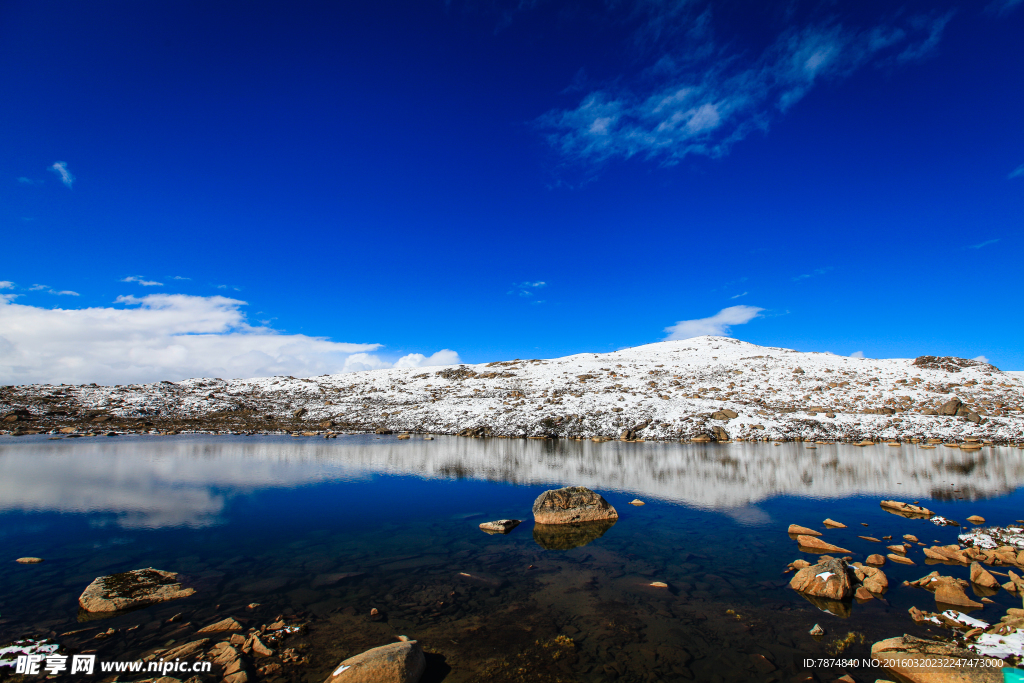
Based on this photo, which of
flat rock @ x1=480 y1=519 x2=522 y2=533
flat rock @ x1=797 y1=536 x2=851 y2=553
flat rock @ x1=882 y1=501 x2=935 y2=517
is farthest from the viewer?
flat rock @ x1=882 y1=501 x2=935 y2=517

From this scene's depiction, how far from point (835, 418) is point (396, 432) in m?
58.6

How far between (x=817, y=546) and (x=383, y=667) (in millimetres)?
16009

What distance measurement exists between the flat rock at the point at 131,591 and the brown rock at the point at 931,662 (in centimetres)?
1709

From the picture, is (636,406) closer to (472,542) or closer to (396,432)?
(396,432)

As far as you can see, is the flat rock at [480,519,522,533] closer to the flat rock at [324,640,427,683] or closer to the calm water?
the calm water

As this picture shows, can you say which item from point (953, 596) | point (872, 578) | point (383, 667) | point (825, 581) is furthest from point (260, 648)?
point (953, 596)

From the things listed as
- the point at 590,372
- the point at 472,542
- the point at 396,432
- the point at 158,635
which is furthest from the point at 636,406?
the point at 158,635

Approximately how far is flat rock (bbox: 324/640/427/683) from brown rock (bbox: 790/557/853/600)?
35.3ft

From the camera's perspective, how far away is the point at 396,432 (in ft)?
193

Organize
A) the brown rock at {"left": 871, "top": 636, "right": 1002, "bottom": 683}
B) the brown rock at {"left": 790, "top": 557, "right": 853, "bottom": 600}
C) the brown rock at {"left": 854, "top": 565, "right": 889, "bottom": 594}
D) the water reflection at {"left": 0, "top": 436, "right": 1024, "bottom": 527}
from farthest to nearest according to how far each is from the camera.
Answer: the water reflection at {"left": 0, "top": 436, "right": 1024, "bottom": 527}, the brown rock at {"left": 854, "top": 565, "right": 889, "bottom": 594}, the brown rock at {"left": 790, "top": 557, "right": 853, "bottom": 600}, the brown rock at {"left": 871, "top": 636, "right": 1002, "bottom": 683}

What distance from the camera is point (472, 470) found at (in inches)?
1298

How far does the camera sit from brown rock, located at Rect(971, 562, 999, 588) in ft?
39.6

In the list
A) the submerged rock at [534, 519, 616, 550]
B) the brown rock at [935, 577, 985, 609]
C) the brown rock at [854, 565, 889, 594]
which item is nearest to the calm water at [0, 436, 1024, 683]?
the submerged rock at [534, 519, 616, 550]

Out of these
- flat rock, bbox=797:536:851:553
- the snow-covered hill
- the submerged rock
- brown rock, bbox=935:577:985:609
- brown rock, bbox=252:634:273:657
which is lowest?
the submerged rock
